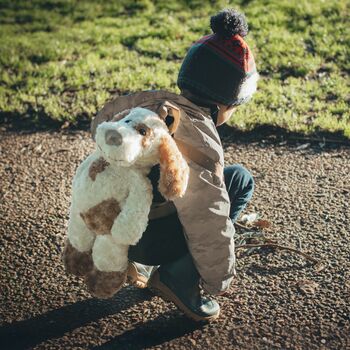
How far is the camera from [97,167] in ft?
8.50

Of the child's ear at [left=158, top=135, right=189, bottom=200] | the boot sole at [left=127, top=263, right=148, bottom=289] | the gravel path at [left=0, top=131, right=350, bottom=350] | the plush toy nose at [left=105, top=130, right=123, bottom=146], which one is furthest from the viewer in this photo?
the boot sole at [left=127, top=263, right=148, bottom=289]

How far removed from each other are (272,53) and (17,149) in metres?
2.66

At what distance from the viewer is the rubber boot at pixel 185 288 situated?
2.92m

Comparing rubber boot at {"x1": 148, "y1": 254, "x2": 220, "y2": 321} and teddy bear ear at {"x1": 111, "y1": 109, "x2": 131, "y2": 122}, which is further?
rubber boot at {"x1": 148, "y1": 254, "x2": 220, "y2": 321}

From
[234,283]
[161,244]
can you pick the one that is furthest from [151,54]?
[161,244]

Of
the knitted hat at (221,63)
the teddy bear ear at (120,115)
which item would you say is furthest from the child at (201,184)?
the teddy bear ear at (120,115)

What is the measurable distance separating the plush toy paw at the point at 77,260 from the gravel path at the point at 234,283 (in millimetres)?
312

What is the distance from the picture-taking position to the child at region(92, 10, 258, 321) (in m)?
2.69

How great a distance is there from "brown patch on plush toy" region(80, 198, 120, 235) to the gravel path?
61cm

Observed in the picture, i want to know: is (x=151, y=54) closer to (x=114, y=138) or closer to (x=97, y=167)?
(x=97, y=167)

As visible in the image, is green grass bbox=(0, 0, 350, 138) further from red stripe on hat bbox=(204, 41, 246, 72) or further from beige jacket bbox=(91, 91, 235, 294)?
beige jacket bbox=(91, 91, 235, 294)

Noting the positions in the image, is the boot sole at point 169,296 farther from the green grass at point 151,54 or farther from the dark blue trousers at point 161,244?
the green grass at point 151,54

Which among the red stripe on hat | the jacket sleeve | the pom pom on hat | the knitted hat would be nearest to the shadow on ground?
the jacket sleeve

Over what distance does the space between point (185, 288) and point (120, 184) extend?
0.66 metres
